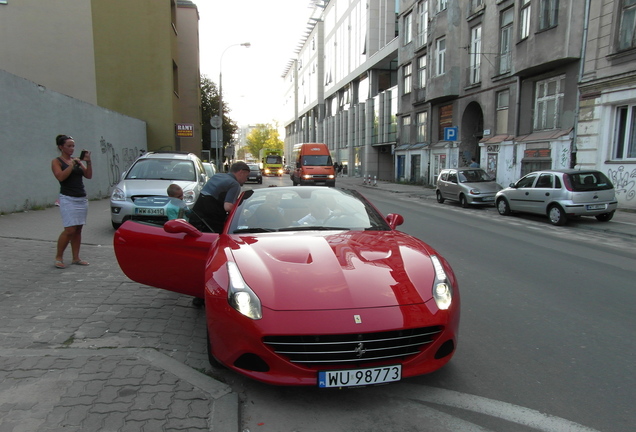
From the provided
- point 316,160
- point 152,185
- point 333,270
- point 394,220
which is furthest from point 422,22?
point 333,270

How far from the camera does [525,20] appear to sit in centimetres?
1939

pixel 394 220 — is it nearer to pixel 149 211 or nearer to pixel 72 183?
pixel 72 183

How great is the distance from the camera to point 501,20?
71.2ft

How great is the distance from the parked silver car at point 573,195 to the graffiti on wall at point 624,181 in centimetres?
325

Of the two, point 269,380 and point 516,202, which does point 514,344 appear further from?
point 516,202

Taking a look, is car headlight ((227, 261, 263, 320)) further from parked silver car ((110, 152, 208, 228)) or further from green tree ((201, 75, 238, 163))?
green tree ((201, 75, 238, 163))

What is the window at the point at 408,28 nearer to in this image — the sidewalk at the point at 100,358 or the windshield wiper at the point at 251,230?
the sidewalk at the point at 100,358

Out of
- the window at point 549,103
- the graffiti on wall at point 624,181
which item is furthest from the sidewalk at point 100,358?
the window at point 549,103

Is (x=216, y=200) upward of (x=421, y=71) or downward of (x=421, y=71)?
downward

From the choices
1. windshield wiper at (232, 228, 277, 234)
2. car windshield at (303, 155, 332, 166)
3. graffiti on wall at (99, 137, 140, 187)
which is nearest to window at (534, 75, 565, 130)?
car windshield at (303, 155, 332, 166)

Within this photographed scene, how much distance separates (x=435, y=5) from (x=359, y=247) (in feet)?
95.5

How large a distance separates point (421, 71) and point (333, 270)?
101 feet

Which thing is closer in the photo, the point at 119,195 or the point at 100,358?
the point at 100,358

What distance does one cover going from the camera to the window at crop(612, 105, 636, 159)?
14.9m
